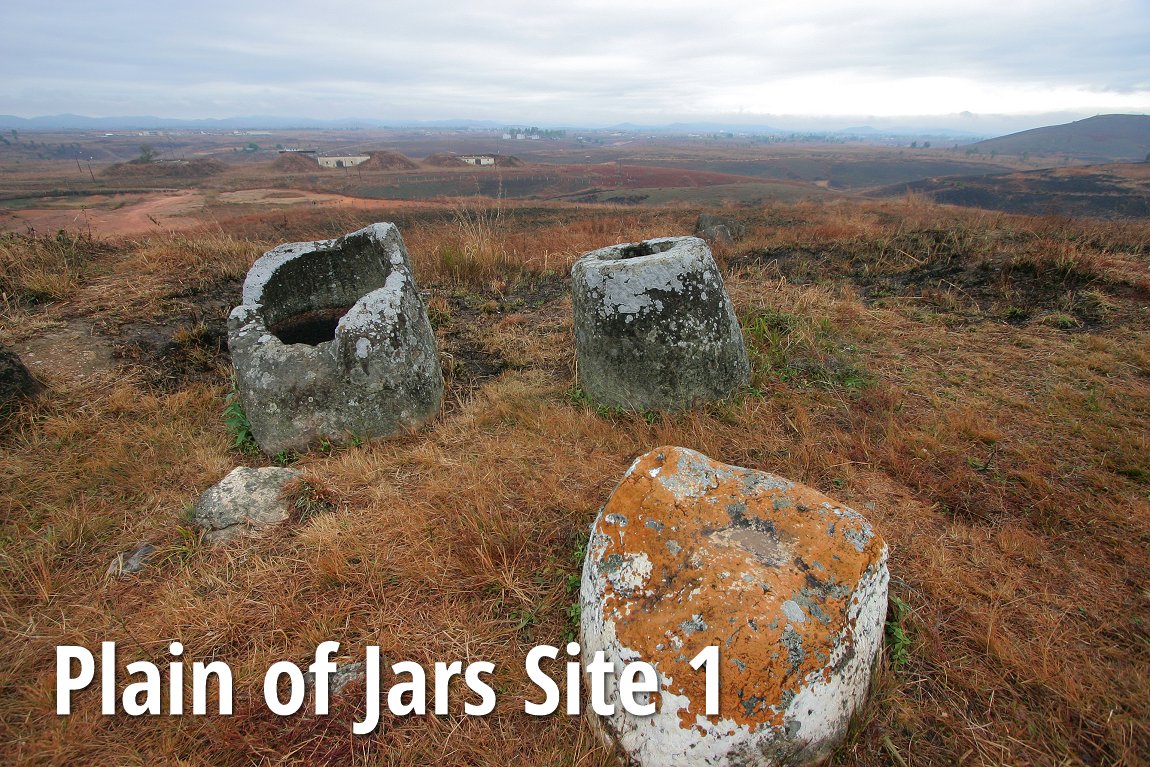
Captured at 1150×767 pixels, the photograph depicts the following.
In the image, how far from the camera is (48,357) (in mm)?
4035

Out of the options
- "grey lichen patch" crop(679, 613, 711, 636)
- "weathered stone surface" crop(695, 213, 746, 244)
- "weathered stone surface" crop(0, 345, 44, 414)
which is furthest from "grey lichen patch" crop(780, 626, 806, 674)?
"weathered stone surface" crop(695, 213, 746, 244)

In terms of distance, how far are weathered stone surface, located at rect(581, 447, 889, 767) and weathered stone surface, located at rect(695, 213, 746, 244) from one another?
23.5 ft

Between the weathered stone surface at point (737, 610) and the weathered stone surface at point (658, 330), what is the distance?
4.58 feet

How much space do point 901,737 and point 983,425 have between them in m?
2.20

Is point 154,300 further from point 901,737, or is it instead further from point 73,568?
point 901,737

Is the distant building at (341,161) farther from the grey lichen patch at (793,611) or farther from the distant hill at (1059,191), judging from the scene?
the grey lichen patch at (793,611)

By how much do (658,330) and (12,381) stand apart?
4266 millimetres

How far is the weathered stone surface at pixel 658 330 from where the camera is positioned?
3254mm

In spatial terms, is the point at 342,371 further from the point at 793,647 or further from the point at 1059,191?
the point at 1059,191

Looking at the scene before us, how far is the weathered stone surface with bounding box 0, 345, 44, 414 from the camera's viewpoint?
3439 millimetres

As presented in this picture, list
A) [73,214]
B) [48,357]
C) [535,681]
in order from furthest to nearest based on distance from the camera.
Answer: [73,214] → [48,357] → [535,681]

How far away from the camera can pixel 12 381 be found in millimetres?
3480

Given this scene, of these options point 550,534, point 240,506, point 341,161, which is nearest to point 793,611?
point 550,534

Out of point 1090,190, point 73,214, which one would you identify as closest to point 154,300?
point 73,214
